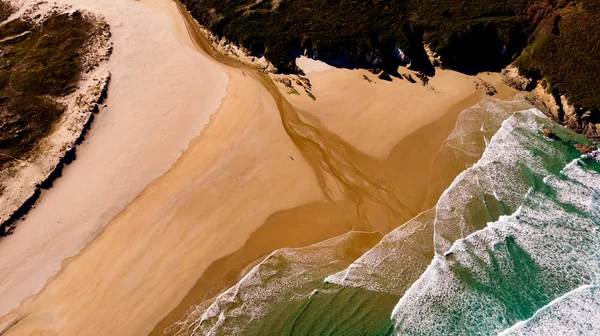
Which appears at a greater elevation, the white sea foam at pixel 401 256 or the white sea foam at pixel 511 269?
the white sea foam at pixel 401 256

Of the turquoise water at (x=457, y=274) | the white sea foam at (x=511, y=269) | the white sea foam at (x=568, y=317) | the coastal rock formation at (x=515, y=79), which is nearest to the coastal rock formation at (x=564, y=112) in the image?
the coastal rock formation at (x=515, y=79)

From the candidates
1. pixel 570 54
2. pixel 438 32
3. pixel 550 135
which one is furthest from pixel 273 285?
pixel 570 54

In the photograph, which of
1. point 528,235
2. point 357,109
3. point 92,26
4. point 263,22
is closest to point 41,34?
point 92,26

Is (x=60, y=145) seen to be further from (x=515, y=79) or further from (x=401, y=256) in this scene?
(x=515, y=79)

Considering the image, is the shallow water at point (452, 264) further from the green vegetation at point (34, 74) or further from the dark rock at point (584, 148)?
the green vegetation at point (34, 74)

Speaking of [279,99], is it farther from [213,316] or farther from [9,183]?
[9,183]
